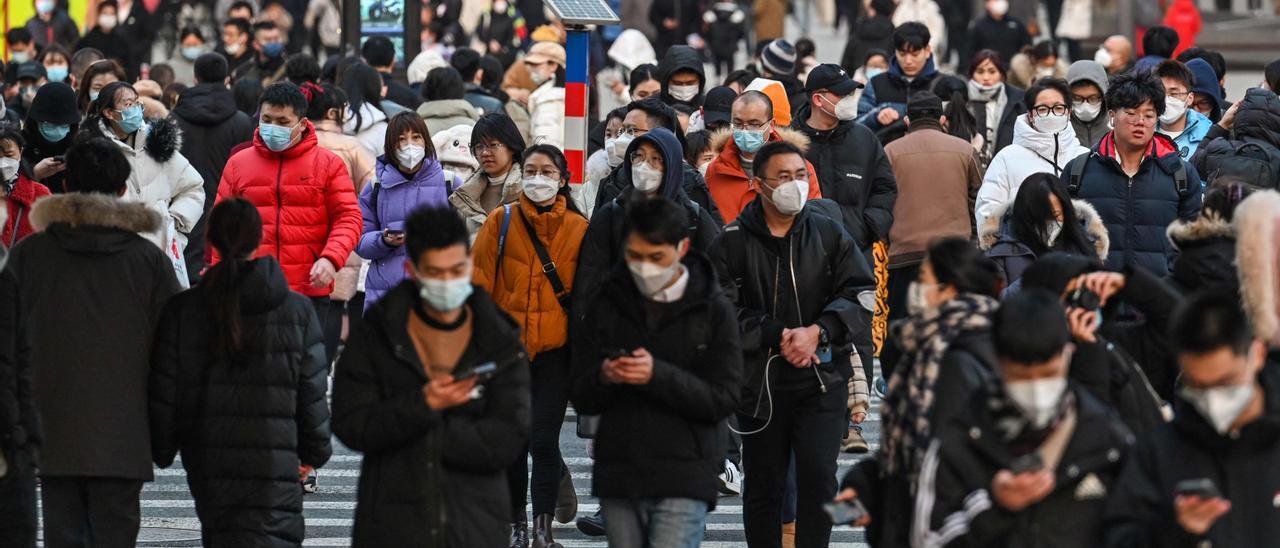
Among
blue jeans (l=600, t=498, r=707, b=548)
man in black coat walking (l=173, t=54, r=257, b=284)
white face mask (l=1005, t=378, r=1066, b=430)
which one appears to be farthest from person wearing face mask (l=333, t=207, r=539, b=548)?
man in black coat walking (l=173, t=54, r=257, b=284)

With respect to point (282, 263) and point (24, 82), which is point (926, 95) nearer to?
point (282, 263)

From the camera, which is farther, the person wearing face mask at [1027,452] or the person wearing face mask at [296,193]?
the person wearing face mask at [296,193]

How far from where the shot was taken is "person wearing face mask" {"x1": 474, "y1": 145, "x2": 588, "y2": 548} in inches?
371

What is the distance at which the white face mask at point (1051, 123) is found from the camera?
11750mm

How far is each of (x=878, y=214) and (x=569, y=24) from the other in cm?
182

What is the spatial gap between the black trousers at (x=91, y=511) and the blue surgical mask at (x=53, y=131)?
182 inches

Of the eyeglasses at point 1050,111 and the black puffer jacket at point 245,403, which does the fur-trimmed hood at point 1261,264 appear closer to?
the black puffer jacket at point 245,403

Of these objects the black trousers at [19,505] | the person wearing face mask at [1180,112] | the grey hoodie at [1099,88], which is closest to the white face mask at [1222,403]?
the black trousers at [19,505]

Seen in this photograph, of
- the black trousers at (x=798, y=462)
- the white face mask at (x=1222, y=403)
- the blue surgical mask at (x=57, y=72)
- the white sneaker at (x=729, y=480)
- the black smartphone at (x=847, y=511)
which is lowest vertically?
the white sneaker at (x=729, y=480)

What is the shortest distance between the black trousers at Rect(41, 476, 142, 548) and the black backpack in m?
6.27

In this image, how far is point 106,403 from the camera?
311 inches

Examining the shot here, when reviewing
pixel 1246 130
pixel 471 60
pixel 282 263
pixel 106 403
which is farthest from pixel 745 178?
pixel 471 60

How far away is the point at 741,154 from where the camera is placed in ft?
36.2

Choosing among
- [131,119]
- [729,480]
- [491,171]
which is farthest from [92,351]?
[131,119]
